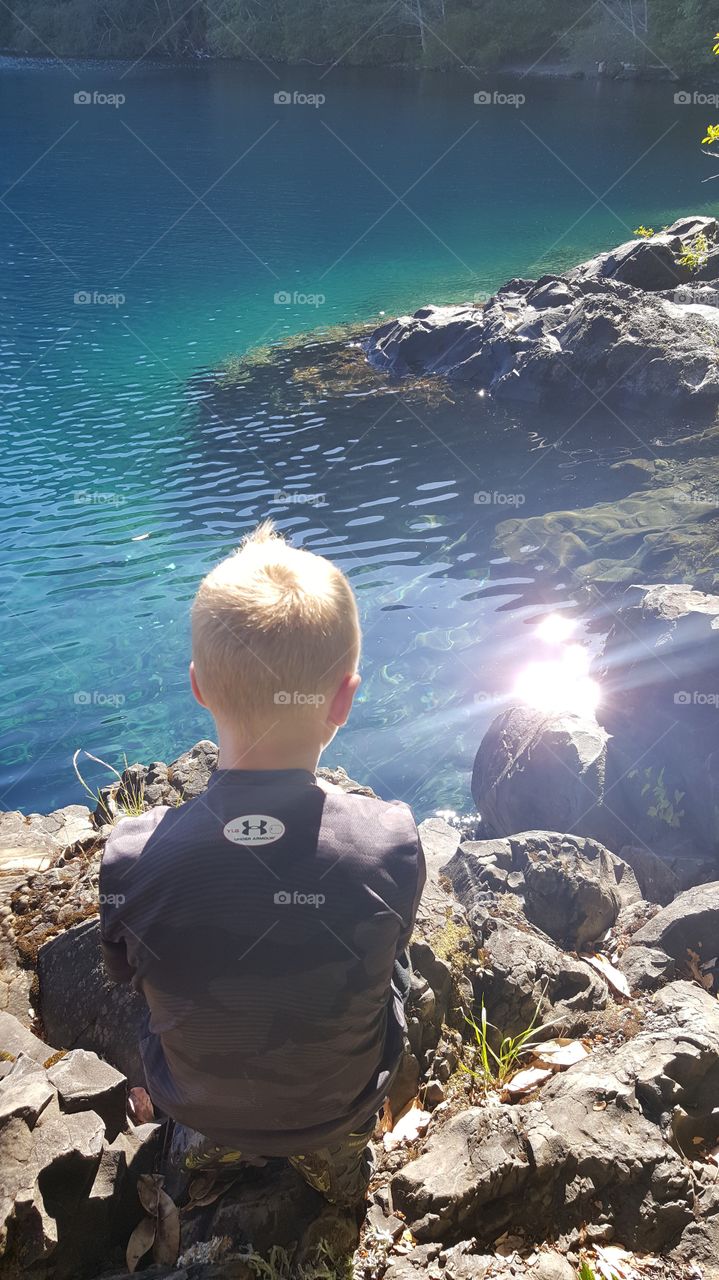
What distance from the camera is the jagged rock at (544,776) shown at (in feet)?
25.1

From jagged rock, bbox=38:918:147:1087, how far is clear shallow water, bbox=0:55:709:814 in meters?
4.94

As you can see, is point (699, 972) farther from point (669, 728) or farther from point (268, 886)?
point (268, 886)

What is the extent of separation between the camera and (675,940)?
5195mm

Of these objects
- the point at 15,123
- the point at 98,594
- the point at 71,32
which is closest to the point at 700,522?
the point at 98,594

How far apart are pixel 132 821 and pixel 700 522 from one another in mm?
10922

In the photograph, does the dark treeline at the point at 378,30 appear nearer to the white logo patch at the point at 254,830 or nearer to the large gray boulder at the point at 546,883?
the large gray boulder at the point at 546,883

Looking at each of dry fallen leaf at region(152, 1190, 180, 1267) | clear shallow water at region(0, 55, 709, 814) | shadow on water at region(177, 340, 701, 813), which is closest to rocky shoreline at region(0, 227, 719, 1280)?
dry fallen leaf at region(152, 1190, 180, 1267)

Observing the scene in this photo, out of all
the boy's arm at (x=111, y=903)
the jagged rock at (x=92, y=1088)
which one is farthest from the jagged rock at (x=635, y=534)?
the boy's arm at (x=111, y=903)

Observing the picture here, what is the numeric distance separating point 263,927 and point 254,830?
24 cm

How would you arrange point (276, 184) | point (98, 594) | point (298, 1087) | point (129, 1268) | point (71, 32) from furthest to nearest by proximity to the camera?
point (71, 32)
point (276, 184)
point (98, 594)
point (129, 1268)
point (298, 1087)

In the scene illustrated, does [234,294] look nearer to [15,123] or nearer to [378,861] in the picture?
[378,861]

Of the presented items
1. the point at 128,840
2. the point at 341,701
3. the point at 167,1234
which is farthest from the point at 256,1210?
the point at 341,701

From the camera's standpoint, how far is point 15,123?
1973 inches

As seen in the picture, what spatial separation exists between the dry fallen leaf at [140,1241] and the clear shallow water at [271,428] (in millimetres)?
5925
